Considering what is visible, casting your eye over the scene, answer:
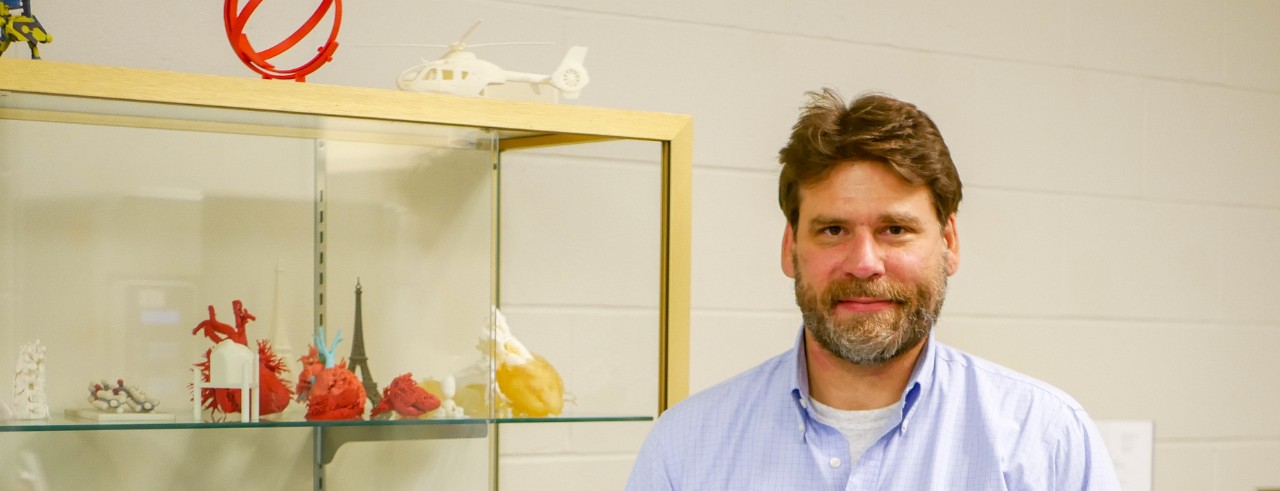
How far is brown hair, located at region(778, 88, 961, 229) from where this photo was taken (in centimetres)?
154

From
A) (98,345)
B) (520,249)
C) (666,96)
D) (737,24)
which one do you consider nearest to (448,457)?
(520,249)

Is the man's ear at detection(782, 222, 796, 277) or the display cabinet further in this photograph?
the man's ear at detection(782, 222, 796, 277)

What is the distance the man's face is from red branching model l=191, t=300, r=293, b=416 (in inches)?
26.1

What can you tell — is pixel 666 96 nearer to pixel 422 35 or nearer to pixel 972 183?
pixel 422 35

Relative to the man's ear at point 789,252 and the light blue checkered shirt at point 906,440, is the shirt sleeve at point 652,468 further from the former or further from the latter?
the man's ear at point 789,252

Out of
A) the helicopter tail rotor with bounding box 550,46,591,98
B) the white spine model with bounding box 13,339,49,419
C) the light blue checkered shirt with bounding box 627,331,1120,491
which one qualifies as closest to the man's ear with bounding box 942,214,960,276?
the light blue checkered shirt with bounding box 627,331,1120,491

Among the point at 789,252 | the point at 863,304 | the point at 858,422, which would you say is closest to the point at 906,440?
the point at 858,422

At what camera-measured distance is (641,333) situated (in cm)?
170

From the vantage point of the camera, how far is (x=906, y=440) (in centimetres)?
155

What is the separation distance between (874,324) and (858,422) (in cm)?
14

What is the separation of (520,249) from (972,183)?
111 centimetres

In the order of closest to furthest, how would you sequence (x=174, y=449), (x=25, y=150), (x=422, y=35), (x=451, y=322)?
(x=25, y=150) < (x=174, y=449) < (x=451, y=322) < (x=422, y=35)

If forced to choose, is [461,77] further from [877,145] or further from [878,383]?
[878,383]

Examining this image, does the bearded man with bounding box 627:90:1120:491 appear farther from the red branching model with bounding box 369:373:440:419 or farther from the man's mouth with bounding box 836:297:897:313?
the red branching model with bounding box 369:373:440:419
